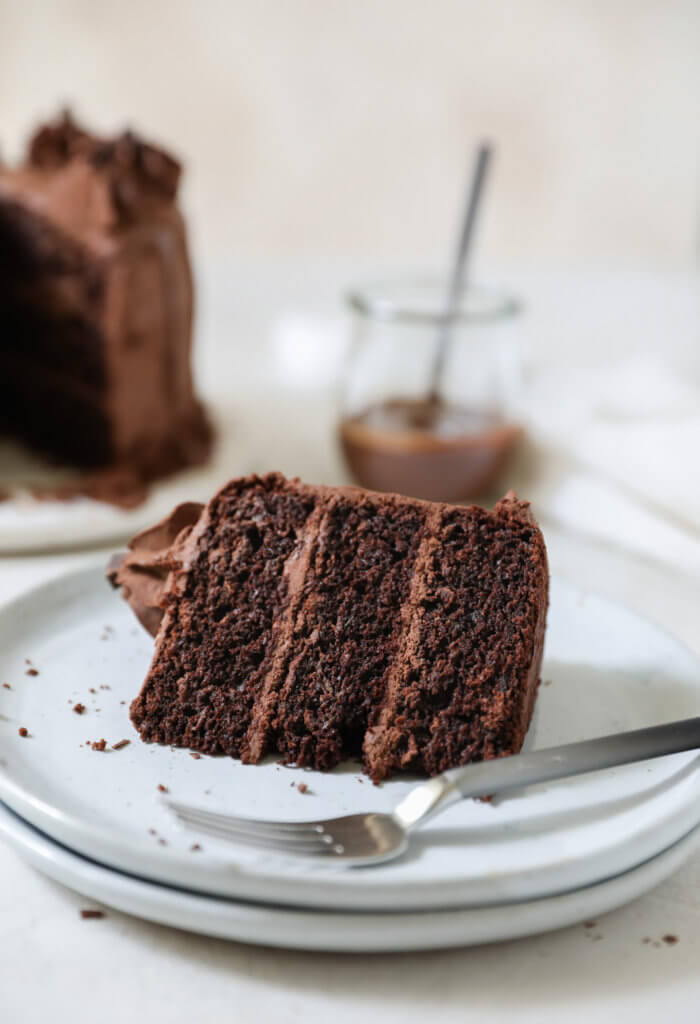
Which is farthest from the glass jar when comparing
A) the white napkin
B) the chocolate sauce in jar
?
the white napkin

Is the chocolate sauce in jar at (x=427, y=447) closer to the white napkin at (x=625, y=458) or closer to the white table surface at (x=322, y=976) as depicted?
the white napkin at (x=625, y=458)

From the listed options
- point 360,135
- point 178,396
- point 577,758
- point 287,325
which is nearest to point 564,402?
point 178,396

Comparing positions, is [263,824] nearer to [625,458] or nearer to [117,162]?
[625,458]

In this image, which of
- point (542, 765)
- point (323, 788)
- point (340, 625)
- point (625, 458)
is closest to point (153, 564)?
point (340, 625)

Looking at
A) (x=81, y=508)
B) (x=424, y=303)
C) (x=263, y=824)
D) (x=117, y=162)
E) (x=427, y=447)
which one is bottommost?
(x=81, y=508)

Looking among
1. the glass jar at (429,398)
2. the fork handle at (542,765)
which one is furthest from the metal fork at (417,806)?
the glass jar at (429,398)
